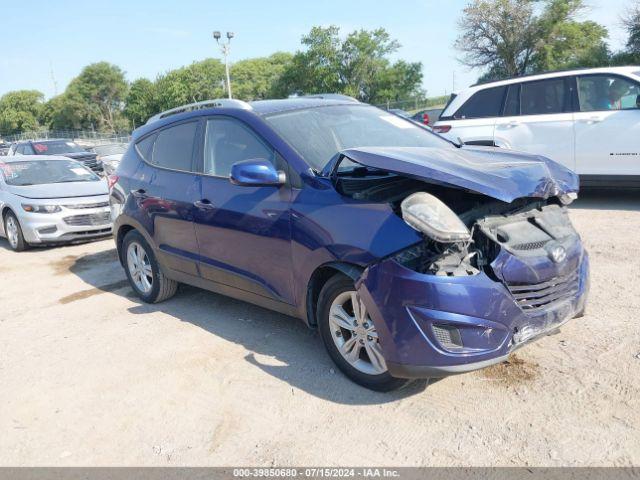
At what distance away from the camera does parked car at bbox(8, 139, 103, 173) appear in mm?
18422

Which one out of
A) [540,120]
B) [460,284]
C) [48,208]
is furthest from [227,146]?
[540,120]

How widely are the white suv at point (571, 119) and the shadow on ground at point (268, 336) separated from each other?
15.3 ft

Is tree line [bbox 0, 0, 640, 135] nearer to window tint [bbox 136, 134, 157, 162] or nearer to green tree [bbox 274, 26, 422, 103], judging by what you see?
green tree [bbox 274, 26, 422, 103]

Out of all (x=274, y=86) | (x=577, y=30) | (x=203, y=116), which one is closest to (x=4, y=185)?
(x=203, y=116)

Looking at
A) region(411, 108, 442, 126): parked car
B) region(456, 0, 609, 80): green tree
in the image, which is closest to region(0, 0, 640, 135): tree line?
region(456, 0, 609, 80): green tree

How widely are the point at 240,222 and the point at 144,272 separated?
6.36 feet

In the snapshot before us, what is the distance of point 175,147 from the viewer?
196 inches

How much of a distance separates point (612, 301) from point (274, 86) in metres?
73.7

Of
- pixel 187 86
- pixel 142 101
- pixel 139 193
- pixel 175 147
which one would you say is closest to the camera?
pixel 175 147

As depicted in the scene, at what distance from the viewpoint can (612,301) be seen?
14.3 ft

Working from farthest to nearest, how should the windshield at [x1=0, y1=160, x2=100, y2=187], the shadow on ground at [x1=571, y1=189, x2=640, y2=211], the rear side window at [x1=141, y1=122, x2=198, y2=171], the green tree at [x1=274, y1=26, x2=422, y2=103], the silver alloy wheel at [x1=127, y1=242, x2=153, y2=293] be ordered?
the green tree at [x1=274, y1=26, x2=422, y2=103]
the windshield at [x1=0, y1=160, x2=100, y2=187]
the shadow on ground at [x1=571, y1=189, x2=640, y2=211]
the silver alloy wheel at [x1=127, y1=242, x2=153, y2=293]
the rear side window at [x1=141, y1=122, x2=198, y2=171]

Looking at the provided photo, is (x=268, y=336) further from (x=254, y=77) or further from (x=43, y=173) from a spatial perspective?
(x=254, y=77)

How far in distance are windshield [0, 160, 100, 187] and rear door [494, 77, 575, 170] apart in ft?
23.5

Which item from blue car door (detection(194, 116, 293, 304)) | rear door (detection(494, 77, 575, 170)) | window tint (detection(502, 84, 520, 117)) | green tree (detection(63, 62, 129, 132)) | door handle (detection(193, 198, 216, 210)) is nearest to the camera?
blue car door (detection(194, 116, 293, 304))
